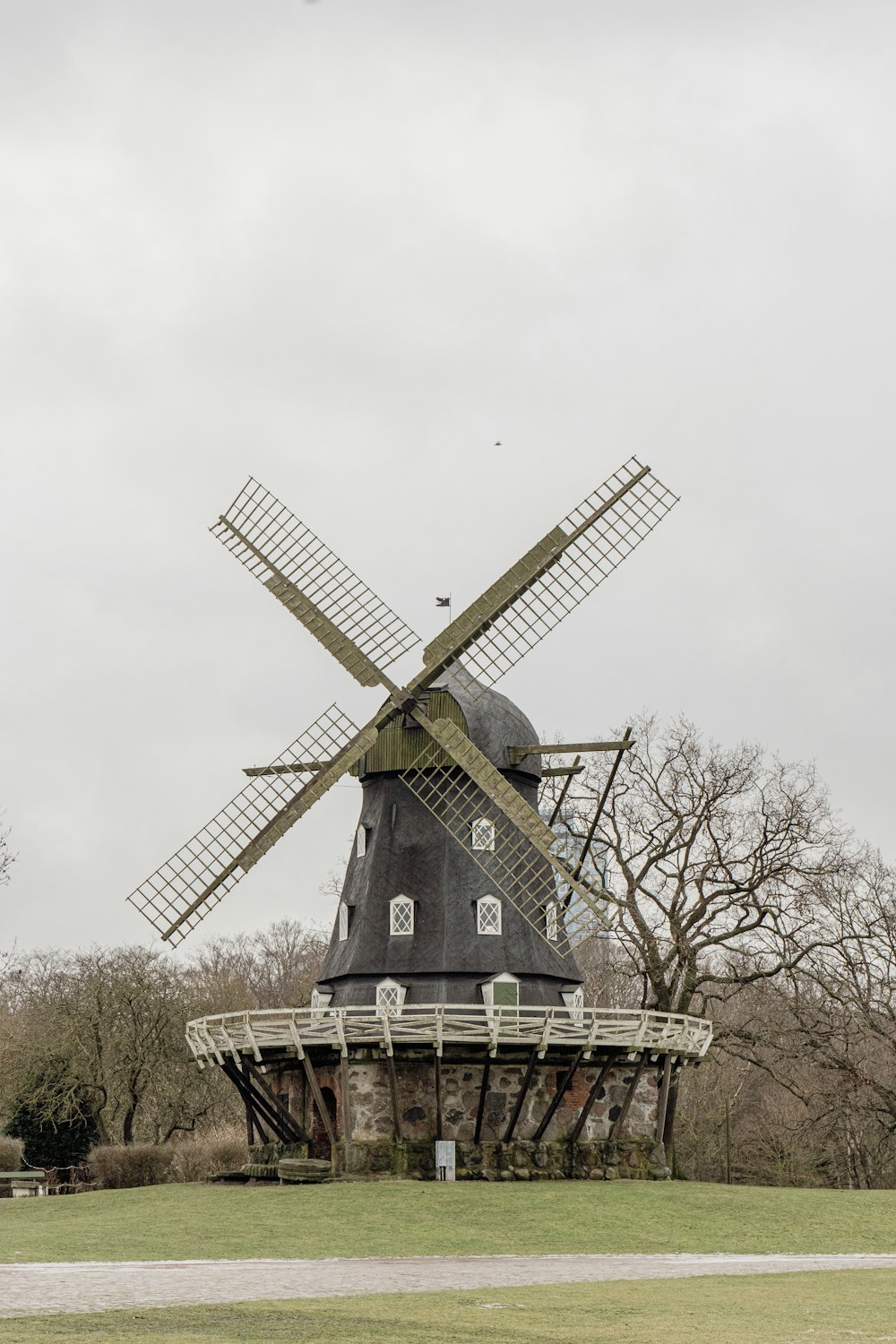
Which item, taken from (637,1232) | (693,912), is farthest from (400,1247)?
(693,912)

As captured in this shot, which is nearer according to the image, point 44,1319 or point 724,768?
point 44,1319

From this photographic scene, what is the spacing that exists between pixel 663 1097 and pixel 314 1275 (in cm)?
1429

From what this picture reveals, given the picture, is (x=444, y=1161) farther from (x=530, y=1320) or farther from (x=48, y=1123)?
(x=48, y=1123)

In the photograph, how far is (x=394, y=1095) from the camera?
2527 centimetres

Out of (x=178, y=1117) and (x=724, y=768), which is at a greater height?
(x=724, y=768)

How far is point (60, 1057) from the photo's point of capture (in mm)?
38969

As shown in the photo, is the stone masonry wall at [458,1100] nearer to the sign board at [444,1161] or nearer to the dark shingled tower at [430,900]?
the sign board at [444,1161]

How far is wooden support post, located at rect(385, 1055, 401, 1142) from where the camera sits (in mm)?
24953

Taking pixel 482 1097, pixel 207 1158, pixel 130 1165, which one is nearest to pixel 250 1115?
pixel 207 1158

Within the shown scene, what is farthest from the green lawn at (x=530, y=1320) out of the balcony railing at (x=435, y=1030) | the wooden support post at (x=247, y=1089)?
the wooden support post at (x=247, y=1089)

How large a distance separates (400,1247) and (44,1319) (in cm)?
855

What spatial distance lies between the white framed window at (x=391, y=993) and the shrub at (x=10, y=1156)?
1012 cm

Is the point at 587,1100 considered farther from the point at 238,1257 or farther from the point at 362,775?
the point at 238,1257

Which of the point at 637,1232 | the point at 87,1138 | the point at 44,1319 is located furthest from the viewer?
the point at 87,1138
